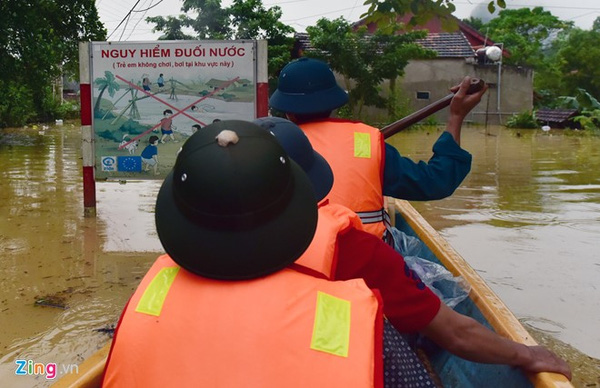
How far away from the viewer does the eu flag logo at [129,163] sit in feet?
20.1

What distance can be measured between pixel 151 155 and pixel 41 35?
363 inches

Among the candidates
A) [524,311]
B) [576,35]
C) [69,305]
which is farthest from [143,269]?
[576,35]

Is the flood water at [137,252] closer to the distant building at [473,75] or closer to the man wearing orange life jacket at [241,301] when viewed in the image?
the man wearing orange life jacket at [241,301]

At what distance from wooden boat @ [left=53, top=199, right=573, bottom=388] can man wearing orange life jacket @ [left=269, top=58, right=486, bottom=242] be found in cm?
44

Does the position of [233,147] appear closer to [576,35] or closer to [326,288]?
[326,288]

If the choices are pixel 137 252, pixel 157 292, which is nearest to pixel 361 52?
pixel 137 252

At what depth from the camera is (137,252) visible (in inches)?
219


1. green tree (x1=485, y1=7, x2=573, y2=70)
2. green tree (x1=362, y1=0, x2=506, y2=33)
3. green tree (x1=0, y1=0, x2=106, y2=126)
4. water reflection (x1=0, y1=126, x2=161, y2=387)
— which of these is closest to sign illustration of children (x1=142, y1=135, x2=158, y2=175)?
water reflection (x1=0, y1=126, x2=161, y2=387)

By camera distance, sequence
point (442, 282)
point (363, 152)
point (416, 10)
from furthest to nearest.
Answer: point (416, 10) < point (442, 282) < point (363, 152)

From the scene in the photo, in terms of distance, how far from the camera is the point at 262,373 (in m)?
1.29

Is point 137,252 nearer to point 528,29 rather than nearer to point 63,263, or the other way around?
point 63,263

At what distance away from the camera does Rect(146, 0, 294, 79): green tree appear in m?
21.2

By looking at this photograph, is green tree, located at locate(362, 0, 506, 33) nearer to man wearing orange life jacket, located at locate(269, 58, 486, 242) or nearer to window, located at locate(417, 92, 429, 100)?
man wearing orange life jacket, located at locate(269, 58, 486, 242)

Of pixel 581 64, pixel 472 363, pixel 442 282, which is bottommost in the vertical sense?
pixel 472 363
